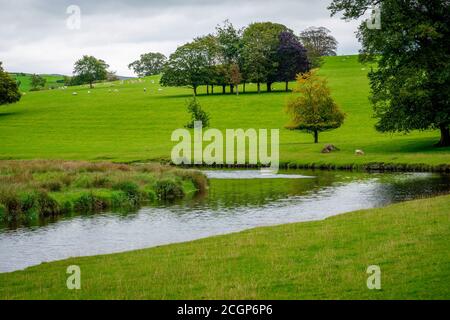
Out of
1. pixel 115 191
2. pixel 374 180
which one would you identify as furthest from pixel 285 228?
pixel 374 180

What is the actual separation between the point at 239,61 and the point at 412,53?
270 ft

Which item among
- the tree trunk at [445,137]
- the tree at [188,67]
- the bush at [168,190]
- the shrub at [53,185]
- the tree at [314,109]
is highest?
the tree at [188,67]

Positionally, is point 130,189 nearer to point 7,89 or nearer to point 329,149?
point 329,149

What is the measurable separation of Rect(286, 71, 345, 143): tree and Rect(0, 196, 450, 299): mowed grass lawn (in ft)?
163

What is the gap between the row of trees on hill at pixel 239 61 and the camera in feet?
414

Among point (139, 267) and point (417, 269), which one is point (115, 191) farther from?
point (417, 269)

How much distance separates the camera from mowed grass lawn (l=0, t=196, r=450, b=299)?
46.5 ft

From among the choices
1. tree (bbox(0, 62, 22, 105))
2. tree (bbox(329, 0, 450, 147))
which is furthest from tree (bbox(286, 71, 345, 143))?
tree (bbox(0, 62, 22, 105))

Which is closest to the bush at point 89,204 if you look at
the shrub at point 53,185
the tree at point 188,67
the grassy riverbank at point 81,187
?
the grassy riverbank at point 81,187

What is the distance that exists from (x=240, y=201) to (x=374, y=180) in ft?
46.3

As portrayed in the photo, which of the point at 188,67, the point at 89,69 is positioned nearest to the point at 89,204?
the point at 188,67

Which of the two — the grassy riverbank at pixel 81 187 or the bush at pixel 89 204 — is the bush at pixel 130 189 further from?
the bush at pixel 89 204

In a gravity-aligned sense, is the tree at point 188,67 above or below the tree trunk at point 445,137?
above
